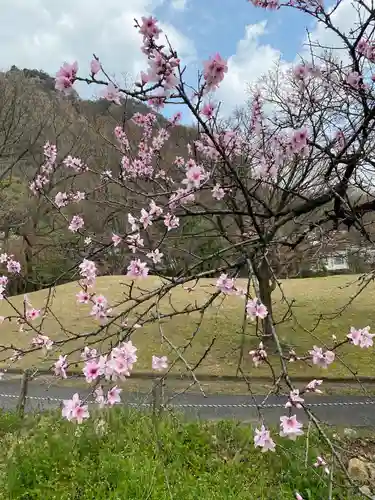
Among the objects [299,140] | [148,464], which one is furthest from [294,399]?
[148,464]

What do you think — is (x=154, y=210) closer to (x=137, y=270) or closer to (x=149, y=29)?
(x=137, y=270)

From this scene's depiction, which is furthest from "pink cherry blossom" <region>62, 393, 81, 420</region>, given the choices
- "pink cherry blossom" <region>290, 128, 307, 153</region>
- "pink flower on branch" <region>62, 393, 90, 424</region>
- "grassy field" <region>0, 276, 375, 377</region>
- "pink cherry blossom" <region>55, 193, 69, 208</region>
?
"grassy field" <region>0, 276, 375, 377</region>

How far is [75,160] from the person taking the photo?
4547 millimetres

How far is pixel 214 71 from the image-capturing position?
6.44ft

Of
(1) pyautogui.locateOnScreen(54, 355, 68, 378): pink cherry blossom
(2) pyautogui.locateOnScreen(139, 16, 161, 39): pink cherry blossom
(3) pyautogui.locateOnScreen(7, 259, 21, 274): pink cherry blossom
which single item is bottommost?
(1) pyautogui.locateOnScreen(54, 355, 68, 378): pink cherry blossom

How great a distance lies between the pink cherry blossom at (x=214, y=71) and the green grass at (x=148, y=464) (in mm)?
1877

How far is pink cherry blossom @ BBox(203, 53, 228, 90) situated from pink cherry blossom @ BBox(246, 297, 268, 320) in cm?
91

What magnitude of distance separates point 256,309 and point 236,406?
3.12 metres

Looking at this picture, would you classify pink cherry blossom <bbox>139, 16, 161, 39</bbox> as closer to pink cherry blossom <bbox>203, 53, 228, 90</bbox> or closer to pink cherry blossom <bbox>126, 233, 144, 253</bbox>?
pink cherry blossom <bbox>203, 53, 228, 90</bbox>

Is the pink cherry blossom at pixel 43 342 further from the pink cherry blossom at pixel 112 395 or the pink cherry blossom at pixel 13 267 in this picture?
the pink cherry blossom at pixel 13 267

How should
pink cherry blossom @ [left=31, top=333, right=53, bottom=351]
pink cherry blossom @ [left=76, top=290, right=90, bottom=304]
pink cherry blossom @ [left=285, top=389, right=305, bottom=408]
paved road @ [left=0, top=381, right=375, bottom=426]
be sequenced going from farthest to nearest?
paved road @ [left=0, top=381, right=375, bottom=426]
pink cherry blossom @ [left=76, top=290, right=90, bottom=304]
pink cherry blossom @ [left=31, top=333, right=53, bottom=351]
pink cherry blossom @ [left=285, top=389, right=305, bottom=408]

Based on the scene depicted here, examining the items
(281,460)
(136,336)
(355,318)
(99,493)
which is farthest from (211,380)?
(99,493)

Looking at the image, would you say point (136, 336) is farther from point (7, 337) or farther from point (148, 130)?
point (148, 130)

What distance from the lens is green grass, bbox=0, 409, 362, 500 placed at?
9.75 feet
